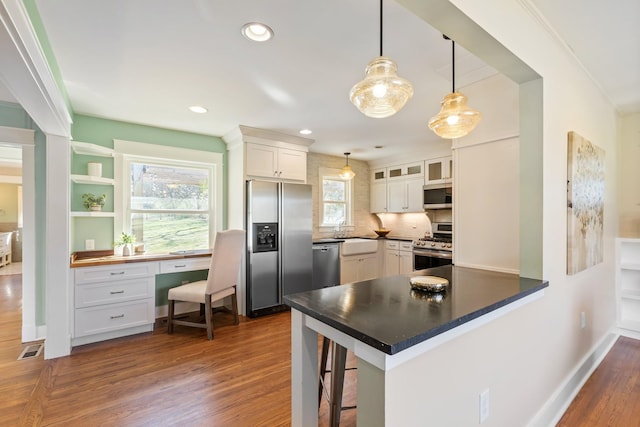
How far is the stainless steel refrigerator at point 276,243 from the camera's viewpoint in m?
3.65

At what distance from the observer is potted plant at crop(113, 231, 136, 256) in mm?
3271

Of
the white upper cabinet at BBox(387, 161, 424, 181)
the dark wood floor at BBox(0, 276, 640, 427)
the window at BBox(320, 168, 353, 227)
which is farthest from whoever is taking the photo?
the window at BBox(320, 168, 353, 227)

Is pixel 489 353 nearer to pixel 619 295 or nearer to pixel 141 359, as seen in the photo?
pixel 141 359

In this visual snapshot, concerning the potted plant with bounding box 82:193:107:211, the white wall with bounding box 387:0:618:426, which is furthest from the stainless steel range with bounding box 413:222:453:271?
the potted plant with bounding box 82:193:107:211

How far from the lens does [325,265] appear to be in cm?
450

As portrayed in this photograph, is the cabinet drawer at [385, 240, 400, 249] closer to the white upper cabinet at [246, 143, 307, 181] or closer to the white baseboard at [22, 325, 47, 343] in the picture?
the white upper cabinet at [246, 143, 307, 181]

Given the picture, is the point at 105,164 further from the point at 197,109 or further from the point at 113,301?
A: the point at 113,301

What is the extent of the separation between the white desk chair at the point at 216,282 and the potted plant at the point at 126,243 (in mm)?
692

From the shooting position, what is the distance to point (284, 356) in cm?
261

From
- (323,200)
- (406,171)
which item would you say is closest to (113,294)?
(323,200)

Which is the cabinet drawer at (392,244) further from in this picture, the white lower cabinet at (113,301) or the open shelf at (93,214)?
the open shelf at (93,214)

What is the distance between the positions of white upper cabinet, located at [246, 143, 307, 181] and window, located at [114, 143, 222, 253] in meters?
0.61

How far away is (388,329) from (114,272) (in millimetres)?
3040

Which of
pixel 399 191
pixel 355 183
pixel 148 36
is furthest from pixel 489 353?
pixel 355 183
